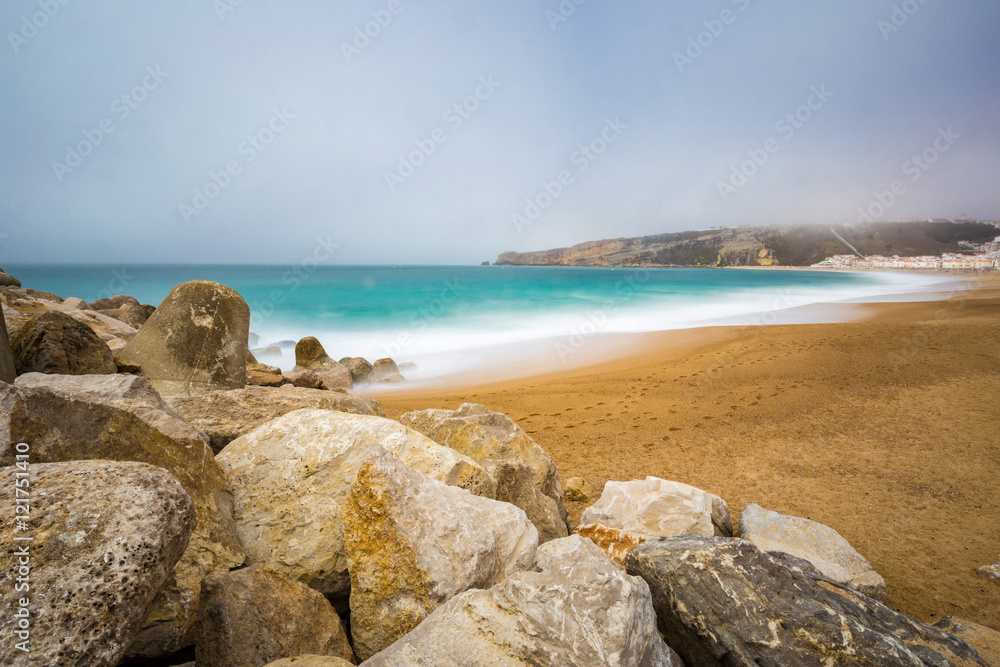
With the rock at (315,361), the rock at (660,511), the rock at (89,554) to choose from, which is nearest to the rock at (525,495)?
the rock at (660,511)

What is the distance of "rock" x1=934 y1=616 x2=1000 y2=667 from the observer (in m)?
2.37

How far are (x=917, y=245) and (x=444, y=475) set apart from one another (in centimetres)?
11296

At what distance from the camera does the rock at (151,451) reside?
1.99 meters

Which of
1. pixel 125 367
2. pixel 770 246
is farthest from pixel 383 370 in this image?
pixel 770 246

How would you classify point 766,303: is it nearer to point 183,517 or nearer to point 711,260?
point 183,517

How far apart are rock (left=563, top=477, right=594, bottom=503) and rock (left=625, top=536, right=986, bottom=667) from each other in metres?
2.72

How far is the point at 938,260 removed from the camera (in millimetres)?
70938

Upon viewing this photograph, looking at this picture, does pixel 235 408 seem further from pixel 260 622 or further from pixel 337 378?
pixel 337 378

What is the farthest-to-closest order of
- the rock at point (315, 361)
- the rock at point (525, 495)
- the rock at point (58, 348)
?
the rock at point (315, 361) < the rock at point (58, 348) < the rock at point (525, 495)

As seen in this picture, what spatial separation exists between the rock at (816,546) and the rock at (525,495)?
66.6 inches

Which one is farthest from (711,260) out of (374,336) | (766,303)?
Answer: (374,336)

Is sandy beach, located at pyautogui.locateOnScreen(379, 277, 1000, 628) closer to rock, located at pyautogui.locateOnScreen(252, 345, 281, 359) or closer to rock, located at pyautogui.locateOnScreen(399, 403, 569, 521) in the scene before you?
rock, located at pyautogui.locateOnScreen(399, 403, 569, 521)

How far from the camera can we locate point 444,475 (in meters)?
3.01

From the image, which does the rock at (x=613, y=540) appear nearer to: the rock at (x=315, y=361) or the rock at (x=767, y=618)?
the rock at (x=767, y=618)
